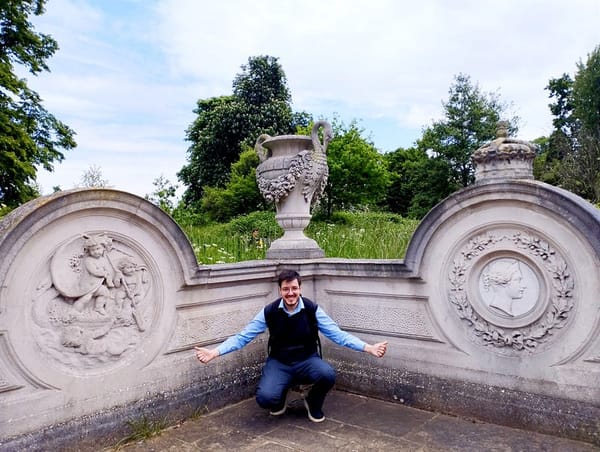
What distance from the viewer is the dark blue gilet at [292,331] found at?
3.59 m

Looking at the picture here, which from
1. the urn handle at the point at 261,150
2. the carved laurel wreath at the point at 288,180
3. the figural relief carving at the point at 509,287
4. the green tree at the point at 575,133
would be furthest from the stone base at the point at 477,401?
the green tree at the point at 575,133

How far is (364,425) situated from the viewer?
11.5 ft

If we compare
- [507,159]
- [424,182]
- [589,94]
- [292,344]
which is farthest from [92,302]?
[589,94]

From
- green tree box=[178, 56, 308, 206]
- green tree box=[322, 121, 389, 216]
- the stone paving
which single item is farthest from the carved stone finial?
green tree box=[178, 56, 308, 206]

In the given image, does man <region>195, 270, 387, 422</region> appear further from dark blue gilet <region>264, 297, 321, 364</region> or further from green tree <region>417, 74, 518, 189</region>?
green tree <region>417, 74, 518, 189</region>

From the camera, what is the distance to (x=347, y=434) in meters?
3.33

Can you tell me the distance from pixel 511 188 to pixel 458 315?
101 centimetres

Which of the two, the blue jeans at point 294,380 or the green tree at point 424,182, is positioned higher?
the green tree at point 424,182

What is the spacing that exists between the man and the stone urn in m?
0.96

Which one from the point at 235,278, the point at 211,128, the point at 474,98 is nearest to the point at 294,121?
the point at 211,128

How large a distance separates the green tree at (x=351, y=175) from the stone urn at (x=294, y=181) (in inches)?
481

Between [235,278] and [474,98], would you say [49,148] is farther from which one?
[474,98]

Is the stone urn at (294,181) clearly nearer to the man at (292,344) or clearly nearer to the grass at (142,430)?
the man at (292,344)

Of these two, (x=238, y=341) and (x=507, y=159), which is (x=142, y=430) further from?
(x=507, y=159)
